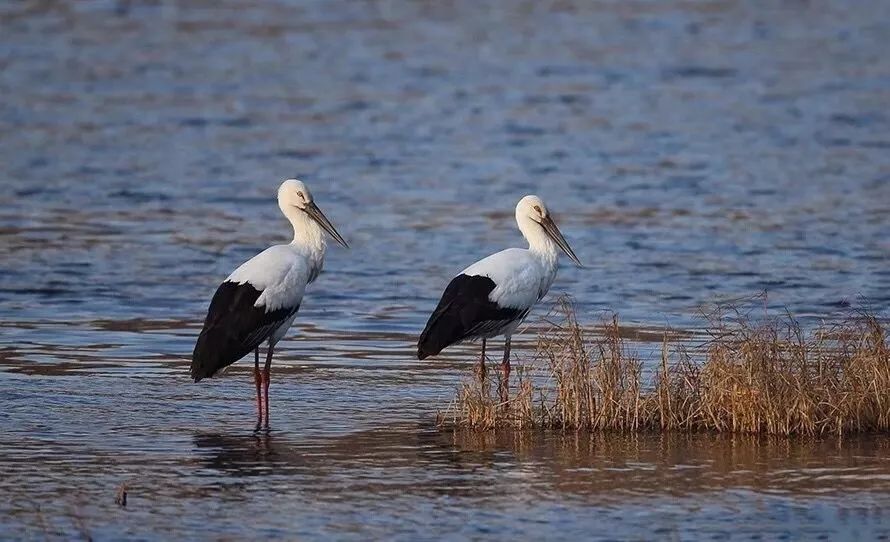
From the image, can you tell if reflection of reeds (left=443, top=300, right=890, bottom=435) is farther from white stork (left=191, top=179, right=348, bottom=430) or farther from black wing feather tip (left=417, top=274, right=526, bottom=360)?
white stork (left=191, top=179, right=348, bottom=430)

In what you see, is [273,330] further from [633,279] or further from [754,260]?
[754,260]

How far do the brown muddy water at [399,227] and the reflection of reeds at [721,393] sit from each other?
0.65 ft

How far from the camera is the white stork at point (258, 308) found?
37.4 feet

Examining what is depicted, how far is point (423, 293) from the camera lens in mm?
16734

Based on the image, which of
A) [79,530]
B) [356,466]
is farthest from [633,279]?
[79,530]

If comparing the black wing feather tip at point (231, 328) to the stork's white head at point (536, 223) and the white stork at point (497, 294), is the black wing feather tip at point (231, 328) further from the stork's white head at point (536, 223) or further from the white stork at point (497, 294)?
the stork's white head at point (536, 223)

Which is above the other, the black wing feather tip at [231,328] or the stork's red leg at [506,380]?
the black wing feather tip at [231,328]

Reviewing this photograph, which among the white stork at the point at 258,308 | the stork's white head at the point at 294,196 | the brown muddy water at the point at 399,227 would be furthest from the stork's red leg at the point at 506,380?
the stork's white head at the point at 294,196

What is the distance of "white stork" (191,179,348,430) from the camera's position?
11.4m

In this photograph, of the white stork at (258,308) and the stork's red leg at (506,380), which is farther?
the white stork at (258,308)

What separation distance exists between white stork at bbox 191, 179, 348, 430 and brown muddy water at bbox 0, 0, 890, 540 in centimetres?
32

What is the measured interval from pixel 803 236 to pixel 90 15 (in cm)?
2563

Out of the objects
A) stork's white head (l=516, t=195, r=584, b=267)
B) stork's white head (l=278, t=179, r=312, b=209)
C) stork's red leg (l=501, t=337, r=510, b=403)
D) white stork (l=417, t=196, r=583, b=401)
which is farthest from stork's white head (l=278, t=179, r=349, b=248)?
stork's red leg (l=501, t=337, r=510, b=403)

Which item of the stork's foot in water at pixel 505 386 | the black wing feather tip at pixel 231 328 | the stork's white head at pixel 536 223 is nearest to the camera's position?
the stork's foot in water at pixel 505 386
